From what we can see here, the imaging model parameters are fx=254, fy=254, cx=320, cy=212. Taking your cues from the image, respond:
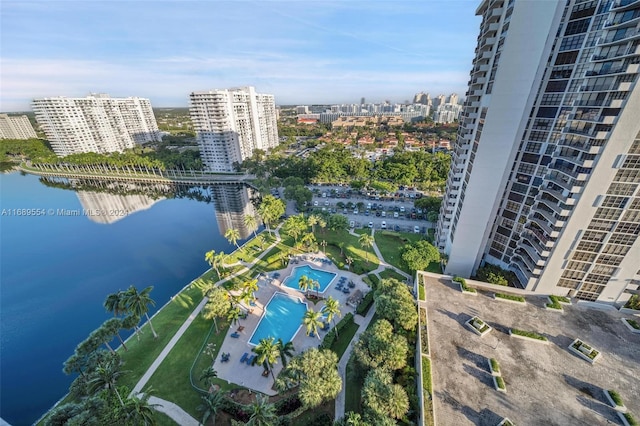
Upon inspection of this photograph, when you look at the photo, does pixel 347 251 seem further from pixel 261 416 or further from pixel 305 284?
pixel 261 416

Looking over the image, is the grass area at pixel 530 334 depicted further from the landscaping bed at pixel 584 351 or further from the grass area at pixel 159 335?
the grass area at pixel 159 335

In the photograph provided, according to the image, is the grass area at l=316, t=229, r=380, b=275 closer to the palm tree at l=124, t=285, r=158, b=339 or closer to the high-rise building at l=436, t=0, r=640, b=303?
the high-rise building at l=436, t=0, r=640, b=303

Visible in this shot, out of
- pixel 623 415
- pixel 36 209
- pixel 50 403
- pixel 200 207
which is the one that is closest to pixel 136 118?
pixel 36 209

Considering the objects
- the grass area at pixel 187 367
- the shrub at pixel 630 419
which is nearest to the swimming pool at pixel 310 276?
the grass area at pixel 187 367

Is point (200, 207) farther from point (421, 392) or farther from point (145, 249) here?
point (421, 392)

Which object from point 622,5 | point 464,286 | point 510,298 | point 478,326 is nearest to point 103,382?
point 478,326

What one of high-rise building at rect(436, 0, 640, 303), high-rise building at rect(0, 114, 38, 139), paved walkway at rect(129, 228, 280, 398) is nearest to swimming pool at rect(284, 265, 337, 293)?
paved walkway at rect(129, 228, 280, 398)
